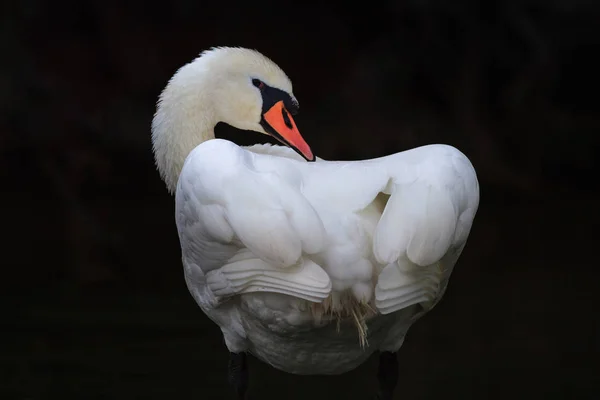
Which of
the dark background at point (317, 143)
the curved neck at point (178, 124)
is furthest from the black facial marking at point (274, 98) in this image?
the dark background at point (317, 143)

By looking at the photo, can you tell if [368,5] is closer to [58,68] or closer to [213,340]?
→ [58,68]

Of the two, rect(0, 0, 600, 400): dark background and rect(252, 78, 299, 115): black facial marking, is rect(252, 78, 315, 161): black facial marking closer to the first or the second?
rect(252, 78, 299, 115): black facial marking

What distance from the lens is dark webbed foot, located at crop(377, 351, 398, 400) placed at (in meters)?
3.39

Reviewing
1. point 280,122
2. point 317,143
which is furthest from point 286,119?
point 317,143

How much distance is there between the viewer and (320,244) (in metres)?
2.67

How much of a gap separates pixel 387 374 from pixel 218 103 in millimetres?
993

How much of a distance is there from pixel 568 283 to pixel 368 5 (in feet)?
13.8

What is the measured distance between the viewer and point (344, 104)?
922 cm

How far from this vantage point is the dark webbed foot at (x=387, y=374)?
339 cm

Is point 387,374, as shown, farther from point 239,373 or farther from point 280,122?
point 280,122

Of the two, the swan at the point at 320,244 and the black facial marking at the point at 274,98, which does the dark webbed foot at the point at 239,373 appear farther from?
the black facial marking at the point at 274,98

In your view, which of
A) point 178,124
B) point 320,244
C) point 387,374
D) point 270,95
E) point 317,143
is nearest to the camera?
point 320,244

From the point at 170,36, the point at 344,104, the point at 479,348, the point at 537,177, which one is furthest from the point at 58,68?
the point at 479,348

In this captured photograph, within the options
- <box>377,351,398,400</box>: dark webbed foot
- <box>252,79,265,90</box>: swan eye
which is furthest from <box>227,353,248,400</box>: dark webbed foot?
<box>252,79,265,90</box>: swan eye
